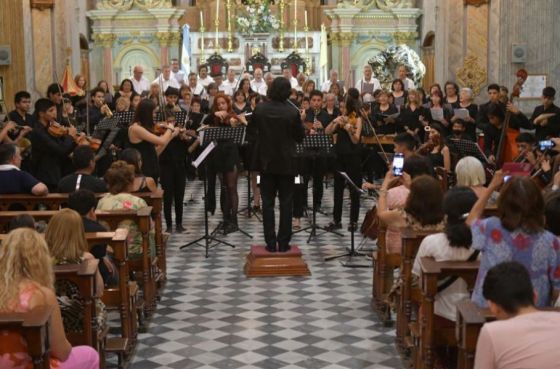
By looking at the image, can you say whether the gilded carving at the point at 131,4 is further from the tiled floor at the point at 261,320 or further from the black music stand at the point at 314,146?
the tiled floor at the point at 261,320

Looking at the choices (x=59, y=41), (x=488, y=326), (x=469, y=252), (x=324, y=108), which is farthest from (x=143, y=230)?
(x=59, y=41)

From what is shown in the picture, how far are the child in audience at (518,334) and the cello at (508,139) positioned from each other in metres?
7.08

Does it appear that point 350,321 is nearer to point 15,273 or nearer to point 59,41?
point 15,273

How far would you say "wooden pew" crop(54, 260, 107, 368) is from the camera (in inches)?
219

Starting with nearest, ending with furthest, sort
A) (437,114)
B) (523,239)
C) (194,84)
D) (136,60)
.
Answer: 1. (523,239)
2. (437,114)
3. (194,84)
4. (136,60)

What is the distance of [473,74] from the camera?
648 inches

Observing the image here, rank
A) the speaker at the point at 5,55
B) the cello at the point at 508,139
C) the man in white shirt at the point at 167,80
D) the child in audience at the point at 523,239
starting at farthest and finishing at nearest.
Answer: the man in white shirt at the point at 167,80, the speaker at the point at 5,55, the cello at the point at 508,139, the child in audience at the point at 523,239

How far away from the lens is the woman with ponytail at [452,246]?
19.1 feet

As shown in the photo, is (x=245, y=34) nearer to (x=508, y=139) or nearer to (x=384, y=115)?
(x=384, y=115)

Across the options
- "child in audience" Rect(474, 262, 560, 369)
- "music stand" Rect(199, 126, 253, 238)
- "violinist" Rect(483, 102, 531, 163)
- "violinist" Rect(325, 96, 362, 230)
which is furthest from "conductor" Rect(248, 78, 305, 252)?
"child in audience" Rect(474, 262, 560, 369)

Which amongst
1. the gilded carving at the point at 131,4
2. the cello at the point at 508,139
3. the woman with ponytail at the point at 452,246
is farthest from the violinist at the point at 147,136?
the gilded carving at the point at 131,4

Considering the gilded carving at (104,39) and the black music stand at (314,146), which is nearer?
the black music stand at (314,146)

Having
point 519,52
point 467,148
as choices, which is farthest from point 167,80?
point 467,148

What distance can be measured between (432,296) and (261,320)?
246 cm
